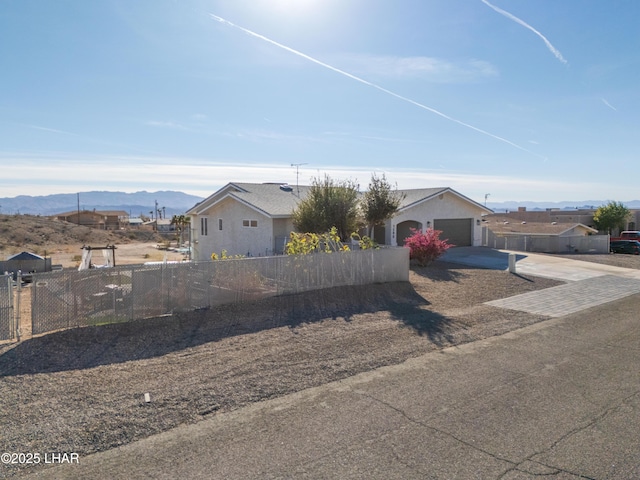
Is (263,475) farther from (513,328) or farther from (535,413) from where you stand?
(513,328)

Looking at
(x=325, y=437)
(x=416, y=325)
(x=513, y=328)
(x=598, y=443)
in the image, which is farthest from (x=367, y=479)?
(x=513, y=328)

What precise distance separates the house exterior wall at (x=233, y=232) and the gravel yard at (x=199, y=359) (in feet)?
35.4

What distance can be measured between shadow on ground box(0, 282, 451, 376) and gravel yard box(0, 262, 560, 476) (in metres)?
0.03

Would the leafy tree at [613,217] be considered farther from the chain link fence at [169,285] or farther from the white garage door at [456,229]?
the chain link fence at [169,285]

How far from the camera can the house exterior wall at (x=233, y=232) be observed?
82.5ft

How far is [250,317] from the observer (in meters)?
12.1

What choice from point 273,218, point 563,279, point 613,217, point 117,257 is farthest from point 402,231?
point 613,217

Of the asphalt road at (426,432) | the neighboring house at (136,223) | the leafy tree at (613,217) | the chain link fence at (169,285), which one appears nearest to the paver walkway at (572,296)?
the chain link fence at (169,285)

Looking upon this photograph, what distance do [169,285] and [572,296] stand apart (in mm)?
13569

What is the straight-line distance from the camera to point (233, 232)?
27875 mm

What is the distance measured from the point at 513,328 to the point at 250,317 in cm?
656

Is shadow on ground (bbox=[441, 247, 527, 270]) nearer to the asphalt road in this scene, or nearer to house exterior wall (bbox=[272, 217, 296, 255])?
house exterior wall (bbox=[272, 217, 296, 255])

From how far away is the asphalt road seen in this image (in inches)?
209

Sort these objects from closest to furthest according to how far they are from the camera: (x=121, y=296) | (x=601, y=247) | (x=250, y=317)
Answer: (x=121, y=296) < (x=250, y=317) < (x=601, y=247)
